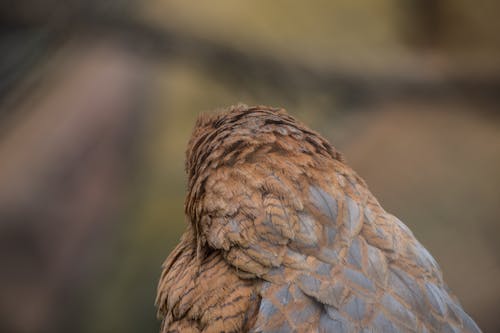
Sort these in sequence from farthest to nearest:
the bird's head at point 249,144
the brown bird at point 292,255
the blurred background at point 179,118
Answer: the blurred background at point 179,118 → the bird's head at point 249,144 → the brown bird at point 292,255

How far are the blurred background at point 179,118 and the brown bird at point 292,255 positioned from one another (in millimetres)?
2190

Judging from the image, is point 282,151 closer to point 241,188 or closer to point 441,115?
point 241,188

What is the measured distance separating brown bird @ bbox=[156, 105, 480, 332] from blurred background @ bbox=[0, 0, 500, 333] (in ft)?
7.18

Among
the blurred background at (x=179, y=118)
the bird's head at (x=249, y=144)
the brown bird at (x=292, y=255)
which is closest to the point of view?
the brown bird at (x=292, y=255)

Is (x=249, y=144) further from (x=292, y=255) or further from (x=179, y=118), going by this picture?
(x=179, y=118)

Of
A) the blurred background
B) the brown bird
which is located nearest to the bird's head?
the brown bird

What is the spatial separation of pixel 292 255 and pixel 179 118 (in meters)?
2.90

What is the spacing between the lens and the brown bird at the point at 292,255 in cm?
179

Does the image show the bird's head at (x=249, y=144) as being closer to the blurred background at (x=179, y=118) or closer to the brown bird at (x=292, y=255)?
the brown bird at (x=292, y=255)

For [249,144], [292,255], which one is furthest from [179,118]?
[292,255]

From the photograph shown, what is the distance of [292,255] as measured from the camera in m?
1.90

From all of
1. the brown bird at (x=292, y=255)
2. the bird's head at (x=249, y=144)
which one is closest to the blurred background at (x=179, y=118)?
the bird's head at (x=249, y=144)

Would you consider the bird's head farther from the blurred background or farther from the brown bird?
the blurred background

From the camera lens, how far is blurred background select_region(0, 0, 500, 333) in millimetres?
4207
